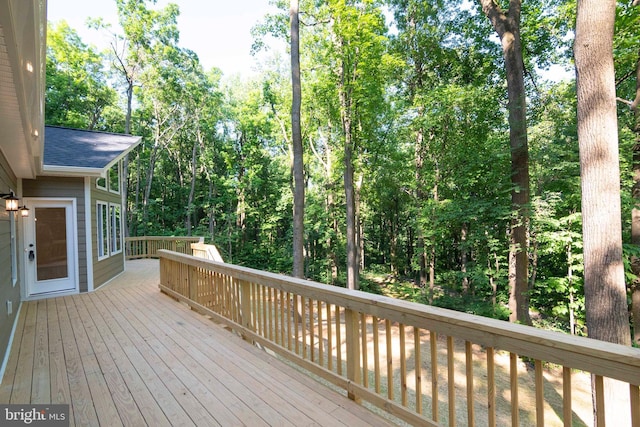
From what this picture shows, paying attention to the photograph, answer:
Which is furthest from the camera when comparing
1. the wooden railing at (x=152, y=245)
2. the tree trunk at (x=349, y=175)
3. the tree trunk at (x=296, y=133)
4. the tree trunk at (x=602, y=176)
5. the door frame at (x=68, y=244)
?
the wooden railing at (x=152, y=245)

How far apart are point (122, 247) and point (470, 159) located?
401 inches

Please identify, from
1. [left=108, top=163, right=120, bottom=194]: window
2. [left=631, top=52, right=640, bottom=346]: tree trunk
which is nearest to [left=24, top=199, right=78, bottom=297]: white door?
[left=108, top=163, right=120, bottom=194]: window

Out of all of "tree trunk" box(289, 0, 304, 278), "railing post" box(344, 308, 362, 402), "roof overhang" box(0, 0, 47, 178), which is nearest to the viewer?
"roof overhang" box(0, 0, 47, 178)

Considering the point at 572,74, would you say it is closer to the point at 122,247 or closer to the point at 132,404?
the point at 132,404

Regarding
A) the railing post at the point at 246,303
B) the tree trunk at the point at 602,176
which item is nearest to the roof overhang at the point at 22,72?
the railing post at the point at 246,303

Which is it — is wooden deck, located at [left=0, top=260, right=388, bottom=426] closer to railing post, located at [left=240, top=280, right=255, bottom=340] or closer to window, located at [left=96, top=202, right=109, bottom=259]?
railing post, located at [left=240, top=280, right=255, bottom=340]

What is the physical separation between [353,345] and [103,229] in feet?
24.9

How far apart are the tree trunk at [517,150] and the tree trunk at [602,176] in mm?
2697

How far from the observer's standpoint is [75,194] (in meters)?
6.38

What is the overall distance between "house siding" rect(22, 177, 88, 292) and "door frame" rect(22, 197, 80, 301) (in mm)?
49

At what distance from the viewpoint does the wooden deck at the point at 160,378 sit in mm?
2121

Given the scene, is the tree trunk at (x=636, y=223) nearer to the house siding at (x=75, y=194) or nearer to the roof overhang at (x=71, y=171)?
the roof overhang at (x=71, y=171)

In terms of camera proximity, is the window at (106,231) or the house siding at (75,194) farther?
the window at (106,231)

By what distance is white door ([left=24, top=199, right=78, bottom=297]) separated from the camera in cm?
589
